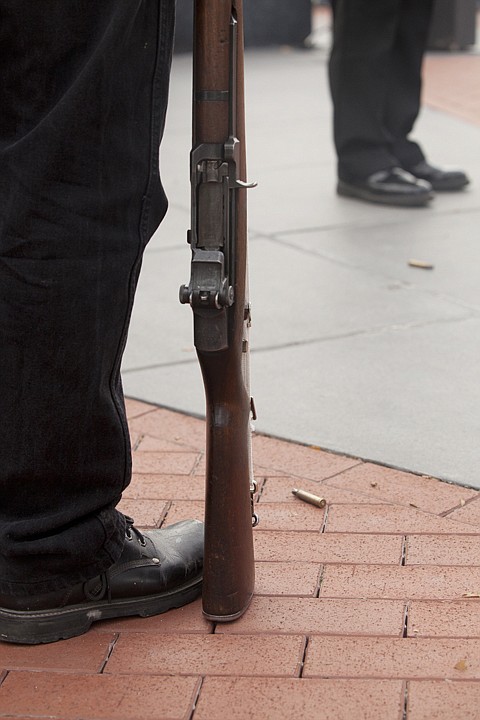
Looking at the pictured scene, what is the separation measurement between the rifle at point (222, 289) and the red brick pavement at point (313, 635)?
0.11 metres

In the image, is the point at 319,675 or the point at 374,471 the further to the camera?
the point at 374,471

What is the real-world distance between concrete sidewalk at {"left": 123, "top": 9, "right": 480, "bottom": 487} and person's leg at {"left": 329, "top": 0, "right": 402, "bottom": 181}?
0.66 feet

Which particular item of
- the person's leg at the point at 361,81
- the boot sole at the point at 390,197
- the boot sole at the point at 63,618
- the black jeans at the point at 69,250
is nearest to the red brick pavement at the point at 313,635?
the boot sole at the point at 63,618

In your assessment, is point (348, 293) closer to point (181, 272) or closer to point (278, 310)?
point (278, 310)

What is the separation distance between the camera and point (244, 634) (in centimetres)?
186

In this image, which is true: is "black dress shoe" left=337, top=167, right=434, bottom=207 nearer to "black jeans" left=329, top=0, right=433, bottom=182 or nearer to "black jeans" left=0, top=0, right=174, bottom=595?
"black jeans" left=329, top=0, right=433, bottom=182


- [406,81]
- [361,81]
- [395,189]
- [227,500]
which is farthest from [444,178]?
[227,500]

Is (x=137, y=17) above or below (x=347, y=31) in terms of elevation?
above

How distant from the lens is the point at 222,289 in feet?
5.51

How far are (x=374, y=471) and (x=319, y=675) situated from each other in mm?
799

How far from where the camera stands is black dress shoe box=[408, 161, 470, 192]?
4.99m

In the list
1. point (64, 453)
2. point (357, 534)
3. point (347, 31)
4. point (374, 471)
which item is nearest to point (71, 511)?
point (64, 453)

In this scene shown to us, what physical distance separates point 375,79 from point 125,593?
3.37m

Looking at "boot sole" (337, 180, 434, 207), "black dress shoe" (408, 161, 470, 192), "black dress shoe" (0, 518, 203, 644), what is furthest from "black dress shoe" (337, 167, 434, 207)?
"black dress shoe" (0, 518, 203, 644)
